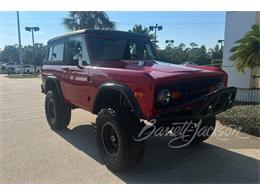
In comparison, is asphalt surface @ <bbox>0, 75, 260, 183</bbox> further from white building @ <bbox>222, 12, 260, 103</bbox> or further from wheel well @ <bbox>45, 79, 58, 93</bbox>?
white building @ <bbox>222, 12, 260, 103</bbox>

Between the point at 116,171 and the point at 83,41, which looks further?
the point at 83,41

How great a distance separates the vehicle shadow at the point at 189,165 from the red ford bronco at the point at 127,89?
298 mm

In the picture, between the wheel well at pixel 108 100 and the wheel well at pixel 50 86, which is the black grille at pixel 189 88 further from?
the wheel well at pixel 50 86

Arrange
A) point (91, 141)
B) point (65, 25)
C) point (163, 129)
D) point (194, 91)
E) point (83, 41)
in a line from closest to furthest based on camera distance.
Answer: point (194, 91)
point (163, 129)
point (83, 41)
point (91, 141)
point (65, 25)

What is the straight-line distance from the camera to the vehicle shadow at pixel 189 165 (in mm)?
4121

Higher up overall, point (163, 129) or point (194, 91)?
point (194, 91)

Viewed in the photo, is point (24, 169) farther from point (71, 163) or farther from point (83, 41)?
point (83, 41)

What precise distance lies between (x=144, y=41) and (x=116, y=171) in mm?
2829

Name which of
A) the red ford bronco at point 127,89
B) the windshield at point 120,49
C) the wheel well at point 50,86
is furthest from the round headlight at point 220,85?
the wheel well at point 50,86

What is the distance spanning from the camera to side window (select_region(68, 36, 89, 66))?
5.31 metres

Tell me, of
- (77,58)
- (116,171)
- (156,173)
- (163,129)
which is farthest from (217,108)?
(77,58)

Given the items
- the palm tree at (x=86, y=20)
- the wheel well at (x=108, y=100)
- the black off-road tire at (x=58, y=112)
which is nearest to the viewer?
the wheel well at (x=108, y=100)

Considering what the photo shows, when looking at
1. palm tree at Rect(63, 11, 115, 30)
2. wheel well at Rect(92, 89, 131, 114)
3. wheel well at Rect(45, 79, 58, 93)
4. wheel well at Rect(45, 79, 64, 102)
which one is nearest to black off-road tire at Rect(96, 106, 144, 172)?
wheel well at Rect(92, 89, 131, 114)

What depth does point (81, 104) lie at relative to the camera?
18.2 ft
